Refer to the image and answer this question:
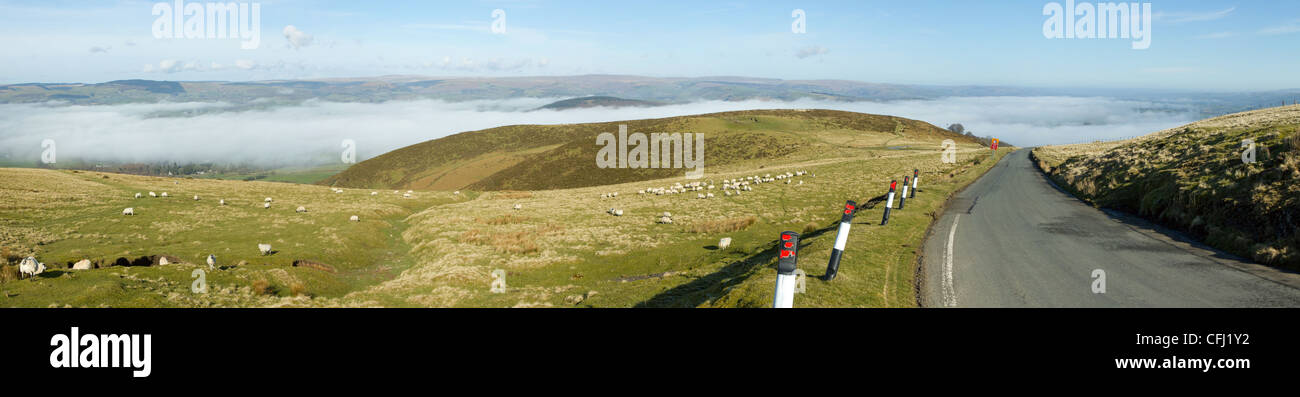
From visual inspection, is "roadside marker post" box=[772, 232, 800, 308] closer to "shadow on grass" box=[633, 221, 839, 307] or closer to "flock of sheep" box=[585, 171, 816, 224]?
"shadow on grass" box=[633, 221, 839, 307]

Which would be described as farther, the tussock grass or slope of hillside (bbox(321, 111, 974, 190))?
slope of hillside (bbox(321, 111, 974, 190))

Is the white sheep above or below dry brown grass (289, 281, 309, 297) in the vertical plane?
above

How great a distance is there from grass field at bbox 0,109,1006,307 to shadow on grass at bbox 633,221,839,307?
0.29ft

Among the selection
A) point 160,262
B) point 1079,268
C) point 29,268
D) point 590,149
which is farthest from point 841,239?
point 590,149

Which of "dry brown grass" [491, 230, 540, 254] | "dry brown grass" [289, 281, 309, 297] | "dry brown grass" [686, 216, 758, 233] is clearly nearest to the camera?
"dry brown grass" [289, 281, 309, 297]

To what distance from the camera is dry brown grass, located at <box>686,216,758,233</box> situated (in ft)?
84.1

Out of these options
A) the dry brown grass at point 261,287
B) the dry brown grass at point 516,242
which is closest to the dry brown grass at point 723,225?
the dry brown grass at point 516,242

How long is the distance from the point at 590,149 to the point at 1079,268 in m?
114

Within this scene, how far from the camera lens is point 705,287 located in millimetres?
14758

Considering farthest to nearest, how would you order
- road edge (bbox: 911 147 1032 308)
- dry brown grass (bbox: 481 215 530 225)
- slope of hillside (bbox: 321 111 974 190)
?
slope of hillside (bbox: 321 111 974 190), dry brown grass (bbox: 481 215 530 225), road edge (bbox: 911 147 1032 308)

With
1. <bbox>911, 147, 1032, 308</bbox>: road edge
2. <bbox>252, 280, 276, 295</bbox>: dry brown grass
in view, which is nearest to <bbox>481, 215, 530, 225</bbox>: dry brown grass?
<bbox>252, 280, 276, 295</bbox>: dry brown grass

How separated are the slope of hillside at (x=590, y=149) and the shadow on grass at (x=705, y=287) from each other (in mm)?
58574
